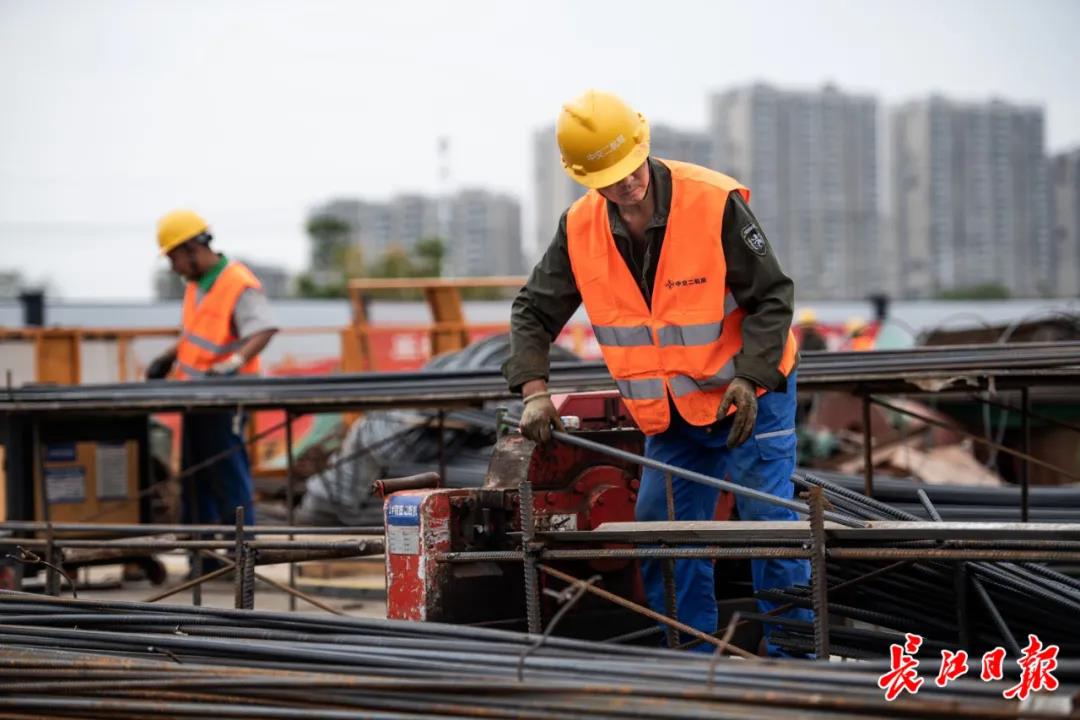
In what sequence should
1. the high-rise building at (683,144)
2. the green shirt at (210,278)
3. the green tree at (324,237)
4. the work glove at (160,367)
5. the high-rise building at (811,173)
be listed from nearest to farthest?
the green shirt at (210,278) → the work glove at (160,367) → the green tree at (324,237) → the high-rise building at (683,144) → the high-rise building at (811,173)

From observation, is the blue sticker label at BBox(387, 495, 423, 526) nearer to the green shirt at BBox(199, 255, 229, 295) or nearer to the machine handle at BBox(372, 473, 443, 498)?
the machine handle at BBox(372, 473, 443, 498)

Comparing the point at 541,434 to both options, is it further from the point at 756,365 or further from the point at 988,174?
the point at 988,174

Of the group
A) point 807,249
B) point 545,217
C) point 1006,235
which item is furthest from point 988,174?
point 545,217

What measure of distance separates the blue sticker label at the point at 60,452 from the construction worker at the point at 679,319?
4.33 m

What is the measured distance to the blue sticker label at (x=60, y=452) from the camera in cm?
776

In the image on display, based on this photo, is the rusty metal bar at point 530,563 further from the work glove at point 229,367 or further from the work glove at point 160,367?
the work glove at point 160,367

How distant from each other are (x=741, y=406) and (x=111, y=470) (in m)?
5.22

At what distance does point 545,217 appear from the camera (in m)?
73.9

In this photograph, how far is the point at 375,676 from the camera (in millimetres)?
3174

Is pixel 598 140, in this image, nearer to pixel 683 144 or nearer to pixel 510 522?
pixel 510 522

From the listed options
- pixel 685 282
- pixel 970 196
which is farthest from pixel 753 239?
pixel 970 196

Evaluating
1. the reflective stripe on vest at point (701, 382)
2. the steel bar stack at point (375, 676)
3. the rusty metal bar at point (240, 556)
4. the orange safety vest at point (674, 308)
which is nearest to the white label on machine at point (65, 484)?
the rusty metal bar at point (240, 556)

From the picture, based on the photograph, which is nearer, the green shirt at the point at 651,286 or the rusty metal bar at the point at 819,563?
the rusty metal bar at the point at 819,563

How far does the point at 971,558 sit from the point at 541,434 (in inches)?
58.5
